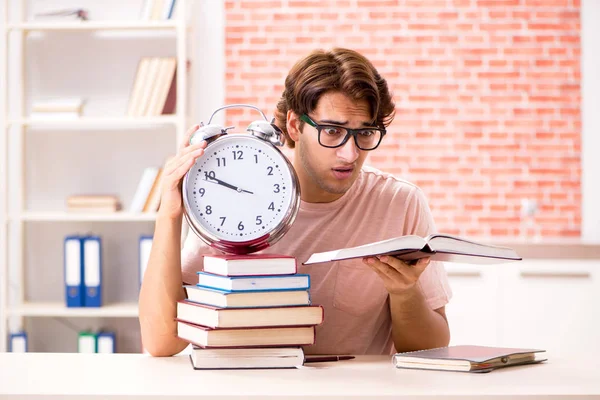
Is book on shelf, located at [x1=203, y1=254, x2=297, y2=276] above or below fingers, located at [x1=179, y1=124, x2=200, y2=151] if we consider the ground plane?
below

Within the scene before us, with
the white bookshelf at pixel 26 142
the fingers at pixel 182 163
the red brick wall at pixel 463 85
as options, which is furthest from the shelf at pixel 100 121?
the fingers at pixel 182 163

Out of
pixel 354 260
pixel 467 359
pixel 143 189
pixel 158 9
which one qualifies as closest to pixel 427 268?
pixel 354 260

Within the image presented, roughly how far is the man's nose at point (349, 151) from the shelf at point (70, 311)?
2.12 m

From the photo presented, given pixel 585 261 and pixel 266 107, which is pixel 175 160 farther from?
pixel 266 107

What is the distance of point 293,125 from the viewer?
1.74 meters

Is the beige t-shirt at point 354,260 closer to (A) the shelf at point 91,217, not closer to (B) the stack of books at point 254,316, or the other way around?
(B) the stack of books at point 254,316

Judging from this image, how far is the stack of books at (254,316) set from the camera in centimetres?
126

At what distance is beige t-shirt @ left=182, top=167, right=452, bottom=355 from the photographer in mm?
1649

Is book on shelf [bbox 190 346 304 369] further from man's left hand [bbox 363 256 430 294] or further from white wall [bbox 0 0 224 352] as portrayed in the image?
white wall [bbox 0 0 224 352]

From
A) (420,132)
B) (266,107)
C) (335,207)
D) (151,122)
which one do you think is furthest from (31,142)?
(335,207)

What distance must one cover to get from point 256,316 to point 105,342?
8.17ft

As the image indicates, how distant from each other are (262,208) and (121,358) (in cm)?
39

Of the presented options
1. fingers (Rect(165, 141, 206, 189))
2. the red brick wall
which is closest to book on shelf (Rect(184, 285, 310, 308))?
fingers (Rect(165, 141, 206, 189))

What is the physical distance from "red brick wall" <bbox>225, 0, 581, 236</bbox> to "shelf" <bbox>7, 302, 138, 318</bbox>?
126 centimetres
